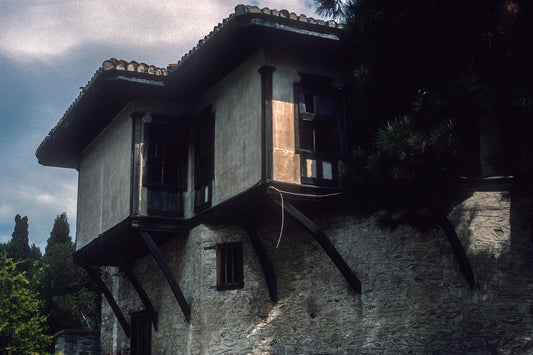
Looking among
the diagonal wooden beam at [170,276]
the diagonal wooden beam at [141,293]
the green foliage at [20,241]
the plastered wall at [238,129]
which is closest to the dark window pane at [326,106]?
the plastered wall at [238,129]

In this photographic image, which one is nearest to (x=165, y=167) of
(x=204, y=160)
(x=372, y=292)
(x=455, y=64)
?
(x=204, y=160)

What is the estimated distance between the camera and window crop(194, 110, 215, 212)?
1373 centimetres

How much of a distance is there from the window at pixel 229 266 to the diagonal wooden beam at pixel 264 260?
24.4 inches

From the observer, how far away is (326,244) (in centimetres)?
1183

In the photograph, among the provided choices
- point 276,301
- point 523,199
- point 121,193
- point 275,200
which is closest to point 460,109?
point 523,199

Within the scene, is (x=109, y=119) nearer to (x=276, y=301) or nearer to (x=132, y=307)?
(x=132, y=307)

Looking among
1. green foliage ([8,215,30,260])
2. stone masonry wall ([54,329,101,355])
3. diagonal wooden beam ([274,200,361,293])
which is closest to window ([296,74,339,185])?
diagonal wooden beam ([274,200,361,293])

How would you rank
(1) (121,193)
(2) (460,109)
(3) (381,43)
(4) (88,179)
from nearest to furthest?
(2) (460,109) < (3) (381,43) < (1) (121,193) < (4) (88,179)

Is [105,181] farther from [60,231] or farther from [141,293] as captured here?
[60,231]

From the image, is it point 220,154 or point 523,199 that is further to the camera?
point 220,154

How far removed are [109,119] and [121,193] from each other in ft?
6.84

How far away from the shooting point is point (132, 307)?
659 inches

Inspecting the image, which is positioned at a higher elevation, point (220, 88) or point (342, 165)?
point (220, 88)

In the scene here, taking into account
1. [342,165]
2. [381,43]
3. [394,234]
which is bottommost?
[394,234]
